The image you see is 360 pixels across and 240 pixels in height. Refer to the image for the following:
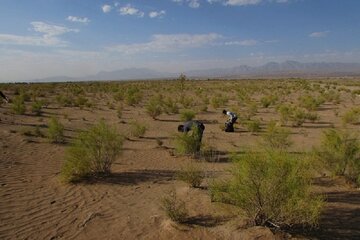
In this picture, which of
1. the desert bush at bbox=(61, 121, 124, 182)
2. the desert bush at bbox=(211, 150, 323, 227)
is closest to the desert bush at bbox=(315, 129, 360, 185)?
the desert bush at bbox=(211, 150, 323, 227)

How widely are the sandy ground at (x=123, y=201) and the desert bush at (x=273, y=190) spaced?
0.34 meters

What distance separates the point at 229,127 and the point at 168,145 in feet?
13.3

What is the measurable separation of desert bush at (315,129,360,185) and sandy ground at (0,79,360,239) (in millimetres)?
343

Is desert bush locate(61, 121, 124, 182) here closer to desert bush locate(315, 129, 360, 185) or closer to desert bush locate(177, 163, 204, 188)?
desert bush locate(177, 163, 204, 188)

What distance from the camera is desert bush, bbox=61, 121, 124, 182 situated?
9.66 metres

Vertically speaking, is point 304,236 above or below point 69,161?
below

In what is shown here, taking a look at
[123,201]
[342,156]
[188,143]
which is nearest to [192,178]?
[123,201]

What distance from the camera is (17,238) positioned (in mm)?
6742

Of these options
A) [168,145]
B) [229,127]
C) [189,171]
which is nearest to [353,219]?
[189,171]

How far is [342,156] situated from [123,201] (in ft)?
18.6

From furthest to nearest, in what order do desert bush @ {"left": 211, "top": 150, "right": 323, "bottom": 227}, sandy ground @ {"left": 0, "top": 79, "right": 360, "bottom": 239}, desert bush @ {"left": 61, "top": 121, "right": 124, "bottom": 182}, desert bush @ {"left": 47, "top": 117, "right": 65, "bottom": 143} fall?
desert bush @ {"left": 47, "top": 117, "right": 65, "bottom": 143}, desert bush @ {"left": 61, "top": 121, "right": 124, "bottom": 182}, sandy ground @ {"left": 0, "top": 79, "right": 360, "bottom": 239}, desert bush @ {"left": 211, "top": 150, "right": 323, "bottom": 227}

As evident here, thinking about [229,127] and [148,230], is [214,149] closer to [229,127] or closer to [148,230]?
[229,127]

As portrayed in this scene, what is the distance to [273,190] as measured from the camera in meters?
6.62

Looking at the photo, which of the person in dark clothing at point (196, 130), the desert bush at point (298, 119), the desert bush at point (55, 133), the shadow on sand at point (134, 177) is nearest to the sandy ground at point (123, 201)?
the shadow on sand at point (134, 177)
